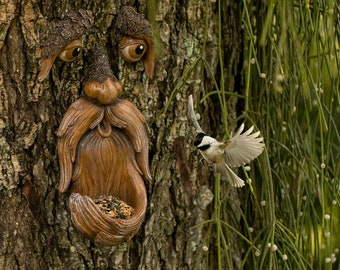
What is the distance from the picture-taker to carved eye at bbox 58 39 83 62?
1.00 m

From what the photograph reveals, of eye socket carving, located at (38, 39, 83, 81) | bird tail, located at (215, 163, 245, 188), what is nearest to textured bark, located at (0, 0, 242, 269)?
eye socket carving, located at (38, 39, 83, 81)

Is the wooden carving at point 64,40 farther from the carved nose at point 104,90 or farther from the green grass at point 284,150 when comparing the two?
the green grass at point 284,150

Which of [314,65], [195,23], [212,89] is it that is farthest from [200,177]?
[314,65]

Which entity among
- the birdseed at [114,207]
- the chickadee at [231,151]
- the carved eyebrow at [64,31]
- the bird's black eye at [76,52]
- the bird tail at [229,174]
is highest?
the carved eyebrow at [64,31]

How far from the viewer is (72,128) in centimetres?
99

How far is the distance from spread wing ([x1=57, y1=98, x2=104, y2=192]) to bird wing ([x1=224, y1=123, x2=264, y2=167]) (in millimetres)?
182

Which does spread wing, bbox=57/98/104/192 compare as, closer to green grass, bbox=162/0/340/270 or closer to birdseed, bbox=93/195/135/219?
birdseed, bbox=93/195/135/219

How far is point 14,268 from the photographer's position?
1038 mm

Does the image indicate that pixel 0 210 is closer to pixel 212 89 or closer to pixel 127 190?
pixel 127 190

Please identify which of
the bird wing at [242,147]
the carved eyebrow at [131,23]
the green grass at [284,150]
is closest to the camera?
the bird wing at [242,147]

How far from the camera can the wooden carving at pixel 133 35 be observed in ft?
3.37

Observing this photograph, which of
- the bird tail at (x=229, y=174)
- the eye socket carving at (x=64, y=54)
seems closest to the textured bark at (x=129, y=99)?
the eye socket carving at (x=64, y=54)

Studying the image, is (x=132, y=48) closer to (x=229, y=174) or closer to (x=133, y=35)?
(x=133, y=35)

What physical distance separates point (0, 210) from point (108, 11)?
32cm
